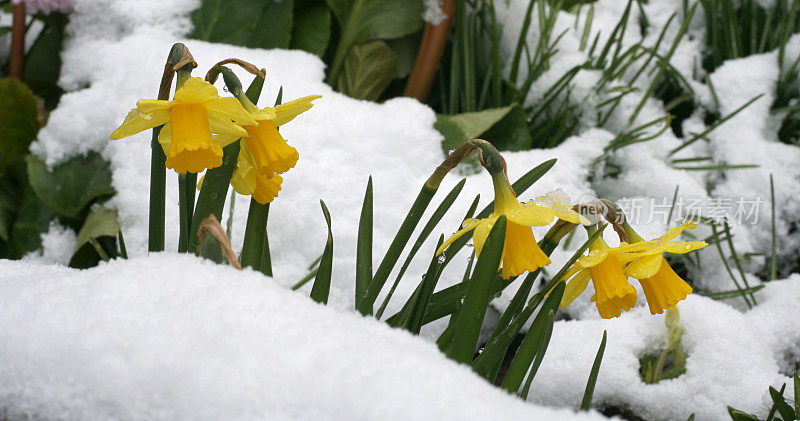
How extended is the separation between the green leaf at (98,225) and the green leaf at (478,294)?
0.71 m

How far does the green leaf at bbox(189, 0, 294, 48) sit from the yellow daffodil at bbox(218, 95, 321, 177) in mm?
789

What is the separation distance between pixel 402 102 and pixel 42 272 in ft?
2.67

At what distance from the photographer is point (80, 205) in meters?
1.14

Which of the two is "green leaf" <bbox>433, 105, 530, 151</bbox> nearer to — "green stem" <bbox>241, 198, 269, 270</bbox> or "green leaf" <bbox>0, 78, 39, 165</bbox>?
"green stem" <bbox>241, 198, 269, 270</bbox>

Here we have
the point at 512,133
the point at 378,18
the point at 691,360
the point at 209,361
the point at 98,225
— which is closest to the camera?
the point at 209,361

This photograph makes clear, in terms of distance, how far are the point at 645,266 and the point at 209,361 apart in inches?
16.8

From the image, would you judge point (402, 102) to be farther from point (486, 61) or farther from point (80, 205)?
point (80, 205)

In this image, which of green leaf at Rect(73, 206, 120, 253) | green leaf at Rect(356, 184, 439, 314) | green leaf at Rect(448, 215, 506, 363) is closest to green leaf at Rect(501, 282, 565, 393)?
green leaf at Rect(448, 215, 506, 363)

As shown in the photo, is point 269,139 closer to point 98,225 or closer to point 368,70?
point 98,225

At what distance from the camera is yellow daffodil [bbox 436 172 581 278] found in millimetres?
609

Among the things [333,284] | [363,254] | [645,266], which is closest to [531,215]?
[645,266]

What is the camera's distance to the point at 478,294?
0.61 m

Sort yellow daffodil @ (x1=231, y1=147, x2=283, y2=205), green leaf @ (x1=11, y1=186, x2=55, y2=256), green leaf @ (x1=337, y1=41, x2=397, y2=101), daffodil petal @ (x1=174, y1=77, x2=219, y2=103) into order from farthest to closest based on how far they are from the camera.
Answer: green leaf @ (x1=337, y1=41, x2=397, y2=101)
green leaf @ (x1=11, y1=186, x2=55, y2=256)
yellow daffodil @ (x1=231, y1=147, x2=283, y2=205)
daffodil petal @ (x1=174, y1=77, x2=219, y2=103)

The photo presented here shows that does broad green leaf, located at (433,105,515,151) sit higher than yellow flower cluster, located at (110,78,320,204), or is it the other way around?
yellow flower cluster, located at (110,78,320,204)
